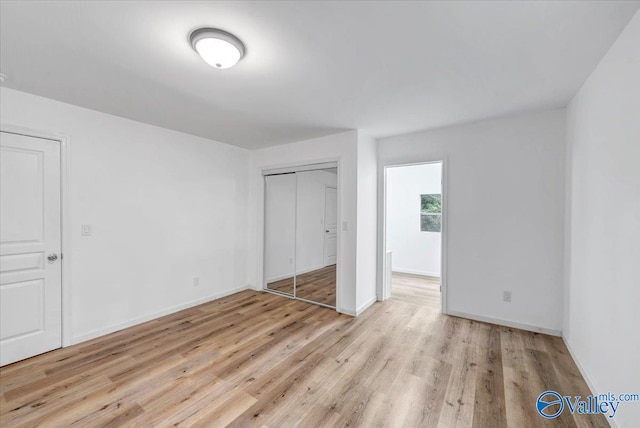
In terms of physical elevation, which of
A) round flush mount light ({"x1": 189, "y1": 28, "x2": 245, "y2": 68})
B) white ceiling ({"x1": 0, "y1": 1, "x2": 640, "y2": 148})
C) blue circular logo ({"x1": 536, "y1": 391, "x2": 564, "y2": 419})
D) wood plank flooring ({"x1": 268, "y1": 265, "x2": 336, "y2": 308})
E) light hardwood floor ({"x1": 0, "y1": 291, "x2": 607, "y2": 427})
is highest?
white ceiling ({"x1": 0, "y1": 1, "x2": 640, "y2": 148})

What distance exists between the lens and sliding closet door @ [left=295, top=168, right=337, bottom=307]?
158 inches

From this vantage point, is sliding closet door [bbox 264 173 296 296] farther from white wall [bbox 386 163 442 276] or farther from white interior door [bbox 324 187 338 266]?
white wall [bbox 386 163 442 276]

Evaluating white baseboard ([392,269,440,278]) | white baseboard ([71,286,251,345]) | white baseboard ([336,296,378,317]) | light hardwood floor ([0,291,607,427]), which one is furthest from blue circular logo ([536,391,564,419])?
white baseboard ([71,286,251,345])

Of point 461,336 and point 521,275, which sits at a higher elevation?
point 521,275

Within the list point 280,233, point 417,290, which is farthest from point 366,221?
point 417,290

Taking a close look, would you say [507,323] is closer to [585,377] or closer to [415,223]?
[585,377]

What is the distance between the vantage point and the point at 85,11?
1.46 metres

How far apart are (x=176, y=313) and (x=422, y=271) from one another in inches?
187

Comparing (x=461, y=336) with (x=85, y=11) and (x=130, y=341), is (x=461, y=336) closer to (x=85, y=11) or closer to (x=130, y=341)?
(x=130, y=341)

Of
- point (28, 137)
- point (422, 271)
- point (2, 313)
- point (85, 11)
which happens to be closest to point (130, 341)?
point (2, 313)

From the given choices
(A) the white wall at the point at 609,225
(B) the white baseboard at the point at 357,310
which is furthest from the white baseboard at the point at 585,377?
(B) the white baseboard at the point at 357,310

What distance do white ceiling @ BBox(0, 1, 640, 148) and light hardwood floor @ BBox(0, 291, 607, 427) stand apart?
99.7 inches

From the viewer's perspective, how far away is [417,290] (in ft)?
15.3

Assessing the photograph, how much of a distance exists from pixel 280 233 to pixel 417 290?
2.65m
